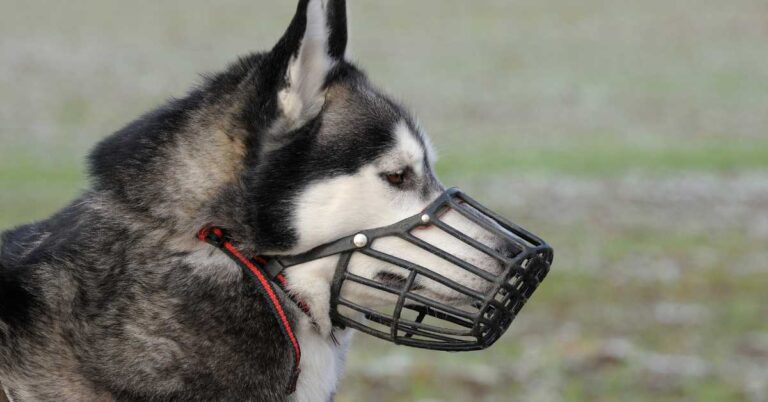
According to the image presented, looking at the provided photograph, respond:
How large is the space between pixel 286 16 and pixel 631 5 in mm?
11999

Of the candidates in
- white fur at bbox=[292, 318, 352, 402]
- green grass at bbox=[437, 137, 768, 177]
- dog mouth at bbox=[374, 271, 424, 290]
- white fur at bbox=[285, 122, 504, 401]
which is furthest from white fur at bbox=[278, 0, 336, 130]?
green grass at bbox=[437, 137, 768, 177]

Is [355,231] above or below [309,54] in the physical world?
below

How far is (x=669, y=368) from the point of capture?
8.27m

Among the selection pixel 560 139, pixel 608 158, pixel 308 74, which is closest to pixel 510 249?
pixel 308 74

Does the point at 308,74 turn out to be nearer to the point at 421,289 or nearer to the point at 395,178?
the point at 395,178

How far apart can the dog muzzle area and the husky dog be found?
1.1 inches

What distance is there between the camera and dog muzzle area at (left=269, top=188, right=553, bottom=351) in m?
3.90

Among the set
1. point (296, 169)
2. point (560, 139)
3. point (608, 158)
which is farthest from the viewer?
point (560, 139)

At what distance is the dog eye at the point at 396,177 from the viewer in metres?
3.96

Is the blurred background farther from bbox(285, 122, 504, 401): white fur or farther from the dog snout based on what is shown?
the dog snout

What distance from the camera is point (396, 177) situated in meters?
3.99

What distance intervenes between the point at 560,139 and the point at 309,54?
17295mm

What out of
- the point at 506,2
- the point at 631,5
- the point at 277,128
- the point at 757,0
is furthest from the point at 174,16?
the point at 277,128

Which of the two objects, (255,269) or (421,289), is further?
(421,289)
